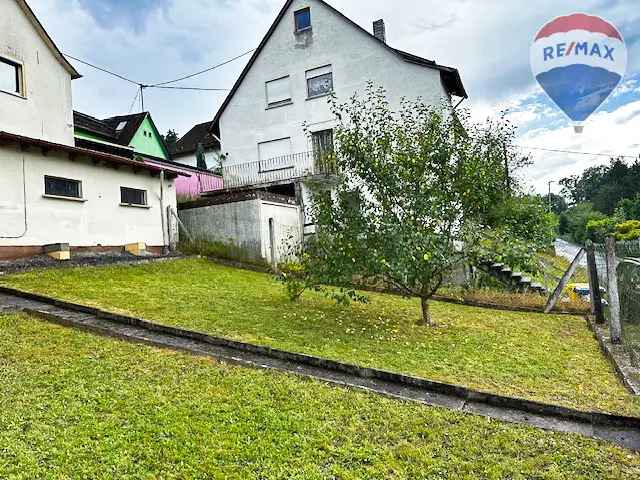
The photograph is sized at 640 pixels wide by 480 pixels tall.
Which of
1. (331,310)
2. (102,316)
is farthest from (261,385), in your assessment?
(331,310)

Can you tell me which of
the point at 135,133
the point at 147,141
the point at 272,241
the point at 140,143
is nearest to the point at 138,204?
the point at 272,241

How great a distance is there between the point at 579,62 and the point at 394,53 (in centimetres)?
1329

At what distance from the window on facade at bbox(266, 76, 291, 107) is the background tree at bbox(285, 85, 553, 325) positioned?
51.2ft

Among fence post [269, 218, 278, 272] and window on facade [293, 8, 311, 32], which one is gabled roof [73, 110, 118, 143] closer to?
window on facade [293, 8, 311, 32]

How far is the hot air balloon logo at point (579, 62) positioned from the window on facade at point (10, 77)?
584 inches

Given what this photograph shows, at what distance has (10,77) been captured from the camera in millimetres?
14531

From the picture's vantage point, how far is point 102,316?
22.8ft

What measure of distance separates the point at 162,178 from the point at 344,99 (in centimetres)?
1004

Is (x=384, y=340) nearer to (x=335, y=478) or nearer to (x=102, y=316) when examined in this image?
(x=335, y=478)

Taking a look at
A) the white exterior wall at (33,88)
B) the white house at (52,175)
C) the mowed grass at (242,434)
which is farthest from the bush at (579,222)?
the mowed grass at (242,434)

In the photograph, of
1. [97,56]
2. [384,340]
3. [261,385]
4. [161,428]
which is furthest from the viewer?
[97,56]

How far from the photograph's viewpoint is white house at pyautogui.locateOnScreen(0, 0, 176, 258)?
11203mm

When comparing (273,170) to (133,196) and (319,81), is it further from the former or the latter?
(133,196)

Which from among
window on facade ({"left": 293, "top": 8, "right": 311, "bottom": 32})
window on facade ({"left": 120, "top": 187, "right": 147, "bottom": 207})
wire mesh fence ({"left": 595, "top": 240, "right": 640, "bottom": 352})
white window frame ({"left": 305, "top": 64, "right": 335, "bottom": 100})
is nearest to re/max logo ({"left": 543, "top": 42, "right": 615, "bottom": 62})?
wire mesh fence ({"left": 595, "top": 240, "right": 640, "bottom": 352})
